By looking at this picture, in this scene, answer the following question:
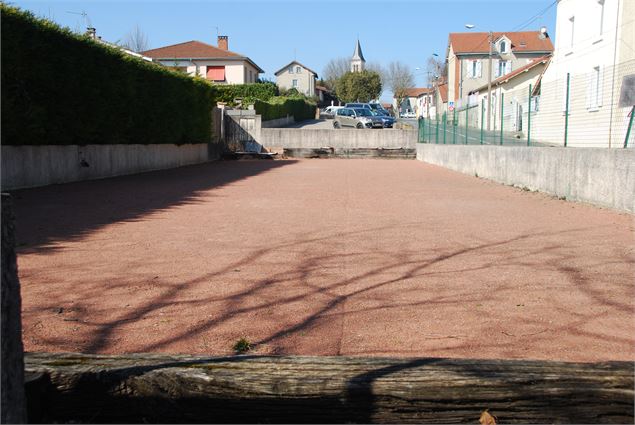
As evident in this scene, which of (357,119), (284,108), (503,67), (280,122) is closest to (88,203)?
(357,119)

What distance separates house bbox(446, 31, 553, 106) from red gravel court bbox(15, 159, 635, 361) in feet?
218

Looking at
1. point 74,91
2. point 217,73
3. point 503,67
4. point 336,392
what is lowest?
point 336,392

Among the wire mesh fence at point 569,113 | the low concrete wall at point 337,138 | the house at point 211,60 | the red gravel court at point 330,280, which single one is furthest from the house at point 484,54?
the red gravel court at point 330,280

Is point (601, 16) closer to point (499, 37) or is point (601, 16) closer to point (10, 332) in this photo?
point (10, 332)

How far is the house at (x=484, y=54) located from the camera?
245ft

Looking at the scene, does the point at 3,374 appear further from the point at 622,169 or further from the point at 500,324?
the point at 622,169

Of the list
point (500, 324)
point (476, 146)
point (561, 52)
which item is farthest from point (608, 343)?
point (561, 52)

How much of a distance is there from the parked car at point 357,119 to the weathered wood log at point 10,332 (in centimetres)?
4662


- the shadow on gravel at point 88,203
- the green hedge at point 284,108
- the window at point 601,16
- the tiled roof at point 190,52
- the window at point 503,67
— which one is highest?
the tiled roof at point 190,52

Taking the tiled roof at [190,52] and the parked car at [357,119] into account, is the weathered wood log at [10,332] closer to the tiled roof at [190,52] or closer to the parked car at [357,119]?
the parked car at [357,119]

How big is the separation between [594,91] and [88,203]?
10.3 meters

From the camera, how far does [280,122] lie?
171 feet

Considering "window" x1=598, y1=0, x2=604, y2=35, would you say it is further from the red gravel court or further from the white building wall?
the white building wall

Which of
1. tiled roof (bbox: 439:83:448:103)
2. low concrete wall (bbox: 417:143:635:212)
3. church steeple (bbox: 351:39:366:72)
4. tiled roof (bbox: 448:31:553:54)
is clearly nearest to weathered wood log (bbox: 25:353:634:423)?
low concrete wall (bbox: 417:143:635:212)
